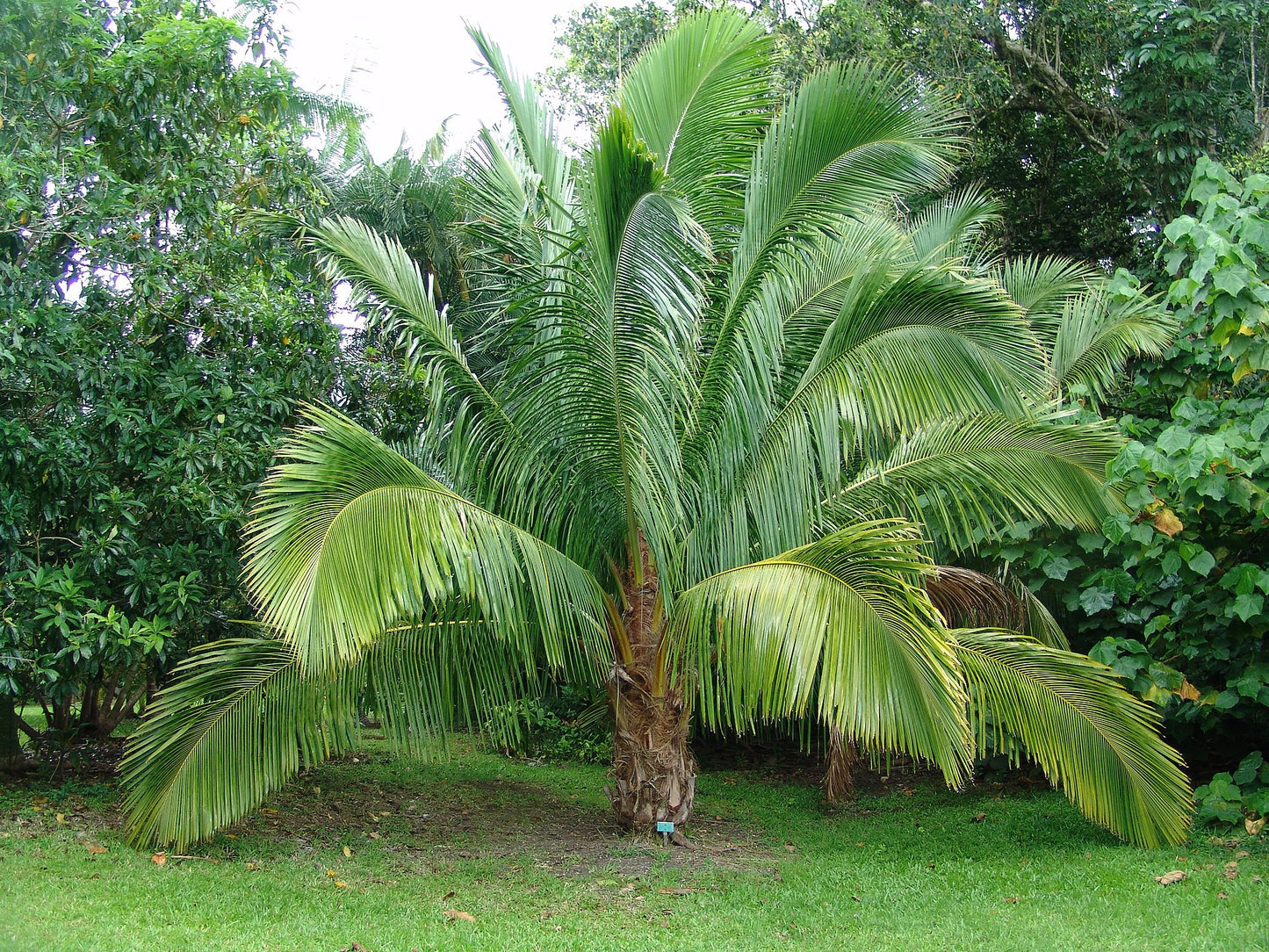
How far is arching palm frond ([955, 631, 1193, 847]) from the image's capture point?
5.91 metres

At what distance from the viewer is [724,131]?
6164mm

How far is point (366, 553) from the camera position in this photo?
474cm

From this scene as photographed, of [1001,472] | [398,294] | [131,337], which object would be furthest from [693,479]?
[131,337]

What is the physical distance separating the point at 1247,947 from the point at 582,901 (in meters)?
3.34

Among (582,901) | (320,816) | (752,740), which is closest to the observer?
(582,901)

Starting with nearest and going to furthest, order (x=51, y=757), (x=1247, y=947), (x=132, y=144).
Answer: (x=1247, y=947)
(x=132, y=144)
(x=51, y=757)

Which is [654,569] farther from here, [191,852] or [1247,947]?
[1247,947]

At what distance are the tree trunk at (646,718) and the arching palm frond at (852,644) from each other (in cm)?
130

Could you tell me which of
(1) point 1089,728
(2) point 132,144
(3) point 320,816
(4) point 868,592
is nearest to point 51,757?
(3) point 320,816

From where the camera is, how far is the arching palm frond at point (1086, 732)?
5.91m

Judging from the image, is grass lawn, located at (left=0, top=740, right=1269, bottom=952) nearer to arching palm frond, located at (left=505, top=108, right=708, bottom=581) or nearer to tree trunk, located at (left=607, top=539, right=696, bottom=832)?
tree trunk, located at (left=607, top=539, right=696, bottom=832)

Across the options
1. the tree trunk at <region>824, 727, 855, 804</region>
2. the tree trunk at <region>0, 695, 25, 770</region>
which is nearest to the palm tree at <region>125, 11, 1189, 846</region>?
the tree trunk at <region>0, 695, 25, 770</region>

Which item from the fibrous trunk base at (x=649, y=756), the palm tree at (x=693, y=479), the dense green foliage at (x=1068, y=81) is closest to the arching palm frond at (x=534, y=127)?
the palm tree at (x=693, y=479)

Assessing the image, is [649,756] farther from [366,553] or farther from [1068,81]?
[1068,81]
